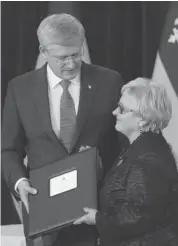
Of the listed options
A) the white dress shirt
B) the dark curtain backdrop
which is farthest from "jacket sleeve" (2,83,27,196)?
the dark curtain backdrop

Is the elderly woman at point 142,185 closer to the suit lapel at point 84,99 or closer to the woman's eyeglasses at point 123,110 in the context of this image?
the woman's eyeglasses at point 123,110

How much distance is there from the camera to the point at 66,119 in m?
2.21

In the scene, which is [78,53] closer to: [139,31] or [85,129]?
[85,129]

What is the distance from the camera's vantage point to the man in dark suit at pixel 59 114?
7.04 feet

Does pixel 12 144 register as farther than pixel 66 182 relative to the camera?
Yes

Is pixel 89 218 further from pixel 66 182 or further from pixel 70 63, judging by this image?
pixel 70 63

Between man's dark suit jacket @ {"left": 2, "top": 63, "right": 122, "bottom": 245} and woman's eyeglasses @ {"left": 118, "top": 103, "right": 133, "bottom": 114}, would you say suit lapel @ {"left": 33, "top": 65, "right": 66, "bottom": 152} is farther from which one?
woman's eyeglasses @ {"left": 118, "top": 103, "right": 133, "bottom": 114}

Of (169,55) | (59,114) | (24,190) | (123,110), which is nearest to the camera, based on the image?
(123,110)

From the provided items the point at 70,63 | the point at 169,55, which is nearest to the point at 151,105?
the point at 70,63

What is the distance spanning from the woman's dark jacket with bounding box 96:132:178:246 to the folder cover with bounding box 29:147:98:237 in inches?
2.9

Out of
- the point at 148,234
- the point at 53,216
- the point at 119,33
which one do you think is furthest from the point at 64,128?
the point at 119,33

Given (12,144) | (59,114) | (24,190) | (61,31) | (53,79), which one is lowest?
(24,190)

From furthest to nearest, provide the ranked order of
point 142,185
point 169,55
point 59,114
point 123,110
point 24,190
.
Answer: point 169,55, point 59,114, point 24,190, point 123,110, point 142,185

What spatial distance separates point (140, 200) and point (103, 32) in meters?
1.60
